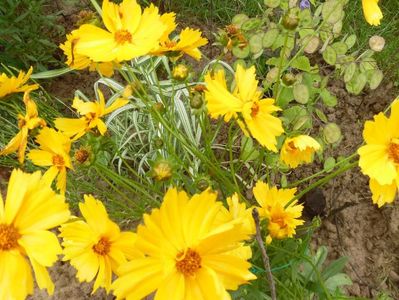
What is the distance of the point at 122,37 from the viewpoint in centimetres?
87

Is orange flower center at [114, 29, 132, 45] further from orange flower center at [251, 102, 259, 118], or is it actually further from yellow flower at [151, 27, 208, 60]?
orange flower center at [251, 102, 259, 118]

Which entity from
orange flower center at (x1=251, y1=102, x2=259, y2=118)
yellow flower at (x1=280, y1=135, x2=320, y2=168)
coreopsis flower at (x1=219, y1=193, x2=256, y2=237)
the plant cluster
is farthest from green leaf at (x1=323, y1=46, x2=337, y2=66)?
coreopsis flower at (x1=219, y1=193, x2=256, y2=237)

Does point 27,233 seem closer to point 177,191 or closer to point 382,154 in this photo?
point 177,191

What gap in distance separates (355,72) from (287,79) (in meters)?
0.29

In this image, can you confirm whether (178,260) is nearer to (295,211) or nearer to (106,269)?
(106,269)

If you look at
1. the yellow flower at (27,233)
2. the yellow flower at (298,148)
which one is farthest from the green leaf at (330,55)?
the yellow flower at (27,233)

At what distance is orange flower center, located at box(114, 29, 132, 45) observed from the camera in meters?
0.86

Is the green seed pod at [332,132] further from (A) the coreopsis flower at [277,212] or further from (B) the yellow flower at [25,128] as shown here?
(B) the yellow flower at [25,128]

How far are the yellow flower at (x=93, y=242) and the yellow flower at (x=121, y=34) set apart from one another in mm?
213

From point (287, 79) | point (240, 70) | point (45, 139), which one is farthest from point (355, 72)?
Answer: point (45, 139)

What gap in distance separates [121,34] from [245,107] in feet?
0.72

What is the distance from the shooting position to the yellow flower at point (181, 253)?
654 mm

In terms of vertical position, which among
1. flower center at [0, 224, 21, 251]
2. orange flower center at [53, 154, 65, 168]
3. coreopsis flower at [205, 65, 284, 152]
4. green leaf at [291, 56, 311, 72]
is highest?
green leaf at [291, 56, 311, 72]

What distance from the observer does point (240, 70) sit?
35.3 inches
